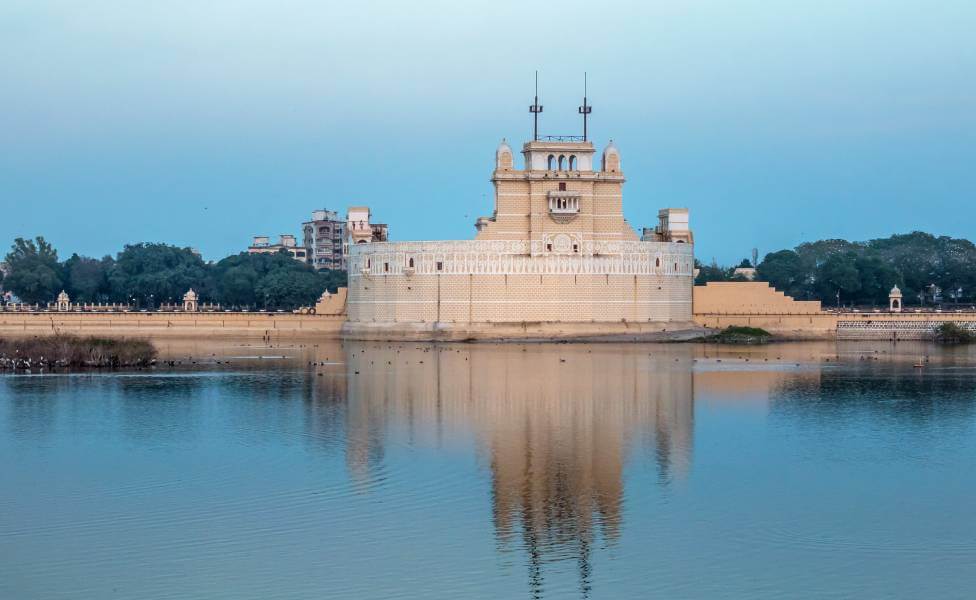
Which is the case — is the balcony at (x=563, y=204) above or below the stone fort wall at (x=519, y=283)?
above

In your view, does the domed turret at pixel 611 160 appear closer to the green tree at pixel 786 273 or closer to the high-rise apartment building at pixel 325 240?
the green tree at pixel 786 273

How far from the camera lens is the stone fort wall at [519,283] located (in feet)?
199

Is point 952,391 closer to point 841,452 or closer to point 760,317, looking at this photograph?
point 841,452

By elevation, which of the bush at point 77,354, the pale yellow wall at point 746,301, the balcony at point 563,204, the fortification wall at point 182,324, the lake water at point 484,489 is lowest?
the lake water at point 484,489

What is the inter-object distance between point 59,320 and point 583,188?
969 inches

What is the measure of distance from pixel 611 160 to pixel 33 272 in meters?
42.1

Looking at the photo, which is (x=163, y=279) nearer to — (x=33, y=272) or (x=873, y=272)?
(x=33, y=272)

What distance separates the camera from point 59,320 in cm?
6519

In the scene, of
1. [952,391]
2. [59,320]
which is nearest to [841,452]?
[952,391]

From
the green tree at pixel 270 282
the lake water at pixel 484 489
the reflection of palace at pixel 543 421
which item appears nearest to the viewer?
the lake water at pixel 484 489

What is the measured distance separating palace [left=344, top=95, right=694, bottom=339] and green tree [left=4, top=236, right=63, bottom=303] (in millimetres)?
33025

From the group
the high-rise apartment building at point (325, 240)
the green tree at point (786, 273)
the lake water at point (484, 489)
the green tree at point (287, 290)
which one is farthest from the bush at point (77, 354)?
the high-rise apartment building at point (325, 240)

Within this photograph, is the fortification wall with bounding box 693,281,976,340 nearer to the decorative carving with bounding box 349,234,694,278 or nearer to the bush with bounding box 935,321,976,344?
the bush with bounding box 935,321,976,344

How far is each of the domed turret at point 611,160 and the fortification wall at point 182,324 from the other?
14.3 m
